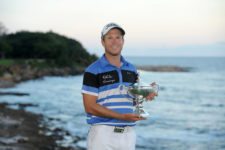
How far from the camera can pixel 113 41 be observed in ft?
11.7

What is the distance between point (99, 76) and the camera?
3.53 meters

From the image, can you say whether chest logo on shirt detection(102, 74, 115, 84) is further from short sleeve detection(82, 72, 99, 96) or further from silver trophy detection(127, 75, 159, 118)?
silver trophy detection(127, 75, 159, 118)

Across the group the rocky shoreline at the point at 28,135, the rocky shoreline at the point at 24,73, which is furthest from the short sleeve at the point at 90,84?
the rocky shoreline at the point at 24,73

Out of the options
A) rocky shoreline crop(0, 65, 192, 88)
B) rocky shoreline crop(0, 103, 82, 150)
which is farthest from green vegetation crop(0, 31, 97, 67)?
rocky shoreline crop(0, 103, 82, 150)

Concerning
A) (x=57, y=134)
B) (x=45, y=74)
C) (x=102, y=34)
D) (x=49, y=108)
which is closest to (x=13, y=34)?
(x=45, y=74)

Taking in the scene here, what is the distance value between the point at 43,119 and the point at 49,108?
17.5ft

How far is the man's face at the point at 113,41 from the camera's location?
11.7 feet

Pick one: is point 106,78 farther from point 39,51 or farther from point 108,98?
point 39,51

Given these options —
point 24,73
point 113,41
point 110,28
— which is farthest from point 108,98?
point 24,73

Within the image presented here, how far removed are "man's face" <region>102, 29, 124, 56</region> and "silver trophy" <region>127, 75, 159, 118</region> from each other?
36 cm

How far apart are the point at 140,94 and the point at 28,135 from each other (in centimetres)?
1054

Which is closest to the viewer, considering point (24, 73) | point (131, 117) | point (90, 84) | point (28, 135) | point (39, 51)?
point (131, 117)

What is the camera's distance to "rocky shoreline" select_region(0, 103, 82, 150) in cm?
1149

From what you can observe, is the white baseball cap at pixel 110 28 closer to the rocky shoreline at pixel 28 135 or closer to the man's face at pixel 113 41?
the man's face at pixel 113 41
